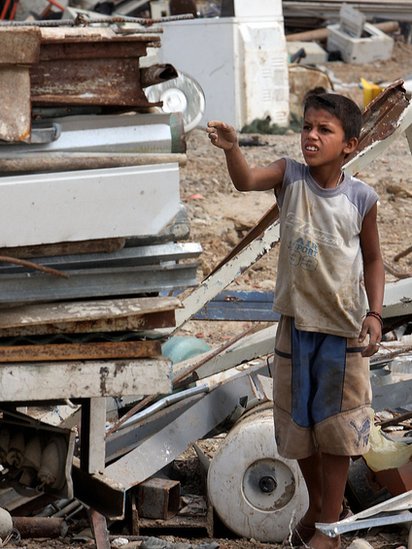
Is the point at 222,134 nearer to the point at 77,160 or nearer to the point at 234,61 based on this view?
the point at 77,160

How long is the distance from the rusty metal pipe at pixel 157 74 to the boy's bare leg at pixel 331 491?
127 centimetres

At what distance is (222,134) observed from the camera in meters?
3.27

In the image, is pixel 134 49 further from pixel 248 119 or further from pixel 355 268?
pixel 248 119

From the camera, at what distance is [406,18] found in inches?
818

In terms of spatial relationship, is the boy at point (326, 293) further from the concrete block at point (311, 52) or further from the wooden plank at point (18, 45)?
the concrete block at point (311, 52)

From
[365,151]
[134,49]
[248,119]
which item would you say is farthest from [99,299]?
[248,119]

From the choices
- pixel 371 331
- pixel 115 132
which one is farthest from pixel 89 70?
pixel 371 331

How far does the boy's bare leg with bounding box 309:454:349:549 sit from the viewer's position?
3580 mm

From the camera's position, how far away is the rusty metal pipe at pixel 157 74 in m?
3.39

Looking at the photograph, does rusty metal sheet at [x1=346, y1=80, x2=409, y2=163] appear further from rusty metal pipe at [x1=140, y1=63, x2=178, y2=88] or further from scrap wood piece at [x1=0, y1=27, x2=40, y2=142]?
scrap wood piece at [x1=0, y1=27, x2=40, y2=142]

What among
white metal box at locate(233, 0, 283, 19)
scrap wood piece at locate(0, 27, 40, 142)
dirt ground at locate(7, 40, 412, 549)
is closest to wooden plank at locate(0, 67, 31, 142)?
scrap wood piece at locate(0, 27, 40, 142)

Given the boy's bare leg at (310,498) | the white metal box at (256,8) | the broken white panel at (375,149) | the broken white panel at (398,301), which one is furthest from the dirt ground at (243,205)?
the boy's bare leg at (310,498)

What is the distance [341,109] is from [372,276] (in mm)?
526

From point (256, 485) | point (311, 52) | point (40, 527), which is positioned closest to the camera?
point (40, 527)
